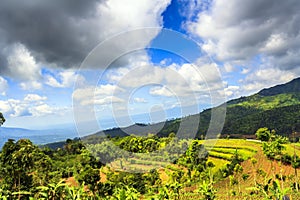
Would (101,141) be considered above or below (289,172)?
above

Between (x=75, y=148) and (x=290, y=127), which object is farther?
(x=290, y=127)

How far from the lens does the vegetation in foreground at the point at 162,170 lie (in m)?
18.6

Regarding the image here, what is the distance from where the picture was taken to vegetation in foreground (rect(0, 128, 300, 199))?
18578mm

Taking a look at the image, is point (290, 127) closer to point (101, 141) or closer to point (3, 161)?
point (101, 141)

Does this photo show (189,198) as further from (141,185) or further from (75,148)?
(75,148)

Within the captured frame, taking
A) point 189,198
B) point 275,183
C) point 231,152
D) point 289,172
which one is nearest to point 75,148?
point 231,152

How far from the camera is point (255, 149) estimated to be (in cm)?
3794

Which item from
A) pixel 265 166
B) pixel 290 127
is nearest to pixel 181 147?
pixel 265 166

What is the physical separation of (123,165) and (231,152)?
1652cm

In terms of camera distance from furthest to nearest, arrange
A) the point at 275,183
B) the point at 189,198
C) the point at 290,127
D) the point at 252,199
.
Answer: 1. the point at 290,127
2. the point at 189,198
3. the point at 252,199
4. the point at 275,183

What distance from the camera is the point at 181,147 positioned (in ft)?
85.0

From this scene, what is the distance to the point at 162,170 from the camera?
33219 millimetres

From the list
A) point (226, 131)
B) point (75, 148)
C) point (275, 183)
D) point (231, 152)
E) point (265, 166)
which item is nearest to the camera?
point (275, 183)

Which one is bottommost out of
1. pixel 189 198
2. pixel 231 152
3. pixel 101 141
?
pixel 189 198
